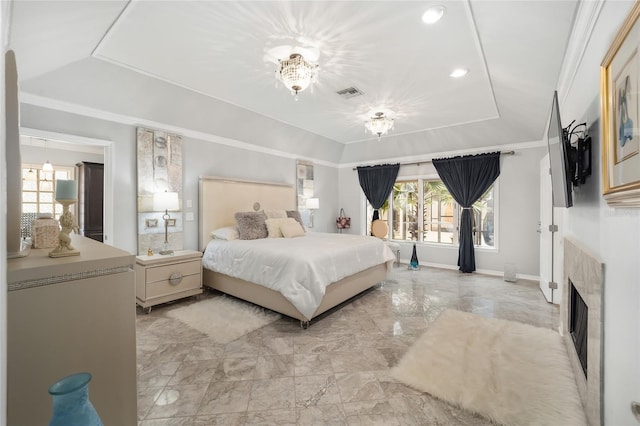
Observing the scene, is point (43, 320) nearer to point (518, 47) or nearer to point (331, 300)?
point (331, 300)

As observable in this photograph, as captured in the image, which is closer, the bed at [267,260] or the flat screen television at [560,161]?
the flat screen television at [560,161]

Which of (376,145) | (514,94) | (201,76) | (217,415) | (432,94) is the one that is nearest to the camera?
(217,415)

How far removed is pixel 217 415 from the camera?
1.64 metres

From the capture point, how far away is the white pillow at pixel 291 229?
4164 millimetres

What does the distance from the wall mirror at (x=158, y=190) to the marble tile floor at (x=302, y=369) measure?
3.07 feet

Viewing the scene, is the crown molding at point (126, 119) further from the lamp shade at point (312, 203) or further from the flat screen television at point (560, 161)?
the flat screen television at point (560, 161)

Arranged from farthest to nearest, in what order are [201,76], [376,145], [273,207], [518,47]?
1. [376,145]
2. [273,207]
3. [201,76]
4. [518,47]

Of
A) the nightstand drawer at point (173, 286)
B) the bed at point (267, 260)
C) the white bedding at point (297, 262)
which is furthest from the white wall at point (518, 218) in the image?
the nightstand drawer at point (173, 286)

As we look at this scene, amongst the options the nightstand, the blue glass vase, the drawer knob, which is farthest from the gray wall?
the blue glass vase

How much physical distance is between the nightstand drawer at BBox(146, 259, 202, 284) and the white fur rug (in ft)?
8.80

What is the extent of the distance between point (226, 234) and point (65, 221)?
8.66 ft

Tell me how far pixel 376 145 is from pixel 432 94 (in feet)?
7.97

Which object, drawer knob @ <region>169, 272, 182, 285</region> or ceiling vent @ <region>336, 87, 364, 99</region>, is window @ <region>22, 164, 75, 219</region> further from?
ceiling vent @ <region>336, 87, 364, 99</region>

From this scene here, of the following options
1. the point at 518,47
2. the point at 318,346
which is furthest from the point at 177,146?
the point at 518,47
